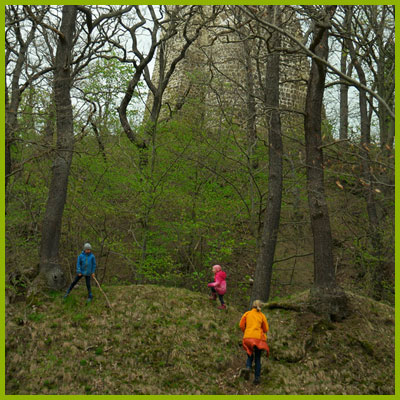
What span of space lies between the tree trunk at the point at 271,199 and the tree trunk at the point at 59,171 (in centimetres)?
482

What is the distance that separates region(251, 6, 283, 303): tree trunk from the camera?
9.96 metres

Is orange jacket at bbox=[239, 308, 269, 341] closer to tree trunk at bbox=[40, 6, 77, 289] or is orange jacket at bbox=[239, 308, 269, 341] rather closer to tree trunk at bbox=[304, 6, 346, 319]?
tree trunk at bbox=[304, 6, 346, 319]

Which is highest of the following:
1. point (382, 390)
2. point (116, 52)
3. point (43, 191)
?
point (116, 52)

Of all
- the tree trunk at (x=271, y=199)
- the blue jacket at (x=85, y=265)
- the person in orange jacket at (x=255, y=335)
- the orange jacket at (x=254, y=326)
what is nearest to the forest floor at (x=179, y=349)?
the person in orange jacket at (x=255, y=335)

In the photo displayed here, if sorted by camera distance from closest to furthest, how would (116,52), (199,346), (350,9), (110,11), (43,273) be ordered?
(199,346), (43,273), (350,9), (110,11), (116,52)

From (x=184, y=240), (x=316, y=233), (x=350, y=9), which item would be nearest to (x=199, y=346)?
(x=316, y=233)

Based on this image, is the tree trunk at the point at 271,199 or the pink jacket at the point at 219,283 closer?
the pink jacket at the point at 219,283

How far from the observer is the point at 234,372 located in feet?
24.4

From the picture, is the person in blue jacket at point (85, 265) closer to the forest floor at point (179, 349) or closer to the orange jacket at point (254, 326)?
the forest floor at point (179, 349)

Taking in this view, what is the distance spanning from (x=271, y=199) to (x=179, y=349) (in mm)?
4435

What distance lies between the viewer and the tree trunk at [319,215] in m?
8.12

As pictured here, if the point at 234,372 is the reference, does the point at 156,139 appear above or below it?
above

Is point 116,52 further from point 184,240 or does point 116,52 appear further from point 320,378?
point 320,378

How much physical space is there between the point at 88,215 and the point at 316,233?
20.3ft
